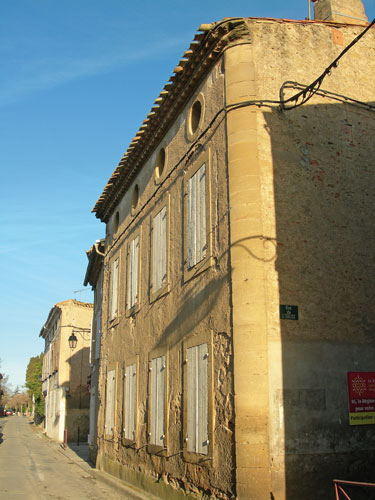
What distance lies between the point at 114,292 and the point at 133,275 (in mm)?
2158

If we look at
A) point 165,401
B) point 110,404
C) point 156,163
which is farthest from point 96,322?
point 165,401

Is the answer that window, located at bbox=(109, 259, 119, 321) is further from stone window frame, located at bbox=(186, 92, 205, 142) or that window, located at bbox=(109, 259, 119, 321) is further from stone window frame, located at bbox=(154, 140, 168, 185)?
stone window frame, located at bbox=(186, 92, 205, 142)

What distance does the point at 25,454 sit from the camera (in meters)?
21.7

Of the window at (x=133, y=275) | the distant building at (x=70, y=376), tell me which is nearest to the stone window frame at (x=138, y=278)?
the window at (x=133, y=275)

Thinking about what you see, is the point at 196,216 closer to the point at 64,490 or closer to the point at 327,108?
the point at 327,108

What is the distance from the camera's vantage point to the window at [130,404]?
11.4 metres

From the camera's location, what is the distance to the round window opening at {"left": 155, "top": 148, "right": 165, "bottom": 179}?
1158cm

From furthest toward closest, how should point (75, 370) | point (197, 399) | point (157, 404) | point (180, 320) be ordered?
point (75, 370) → point (157, 404) → point (180, 320) → point (197, 399)

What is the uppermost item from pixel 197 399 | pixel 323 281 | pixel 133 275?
pixel 133 275

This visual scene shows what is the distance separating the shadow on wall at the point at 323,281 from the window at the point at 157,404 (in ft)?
10.8

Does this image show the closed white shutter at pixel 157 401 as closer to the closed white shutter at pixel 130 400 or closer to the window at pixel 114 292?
the closed white shutter at pixel 130 400

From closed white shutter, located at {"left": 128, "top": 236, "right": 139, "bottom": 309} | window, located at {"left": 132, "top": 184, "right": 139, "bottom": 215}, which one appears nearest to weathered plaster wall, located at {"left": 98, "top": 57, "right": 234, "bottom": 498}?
window, located at {"left": 132, "top": 184, "right": 139, "bottom": 215}

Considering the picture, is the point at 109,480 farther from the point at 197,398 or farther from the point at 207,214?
the point at 207,214

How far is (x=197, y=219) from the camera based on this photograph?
29.7 ft
